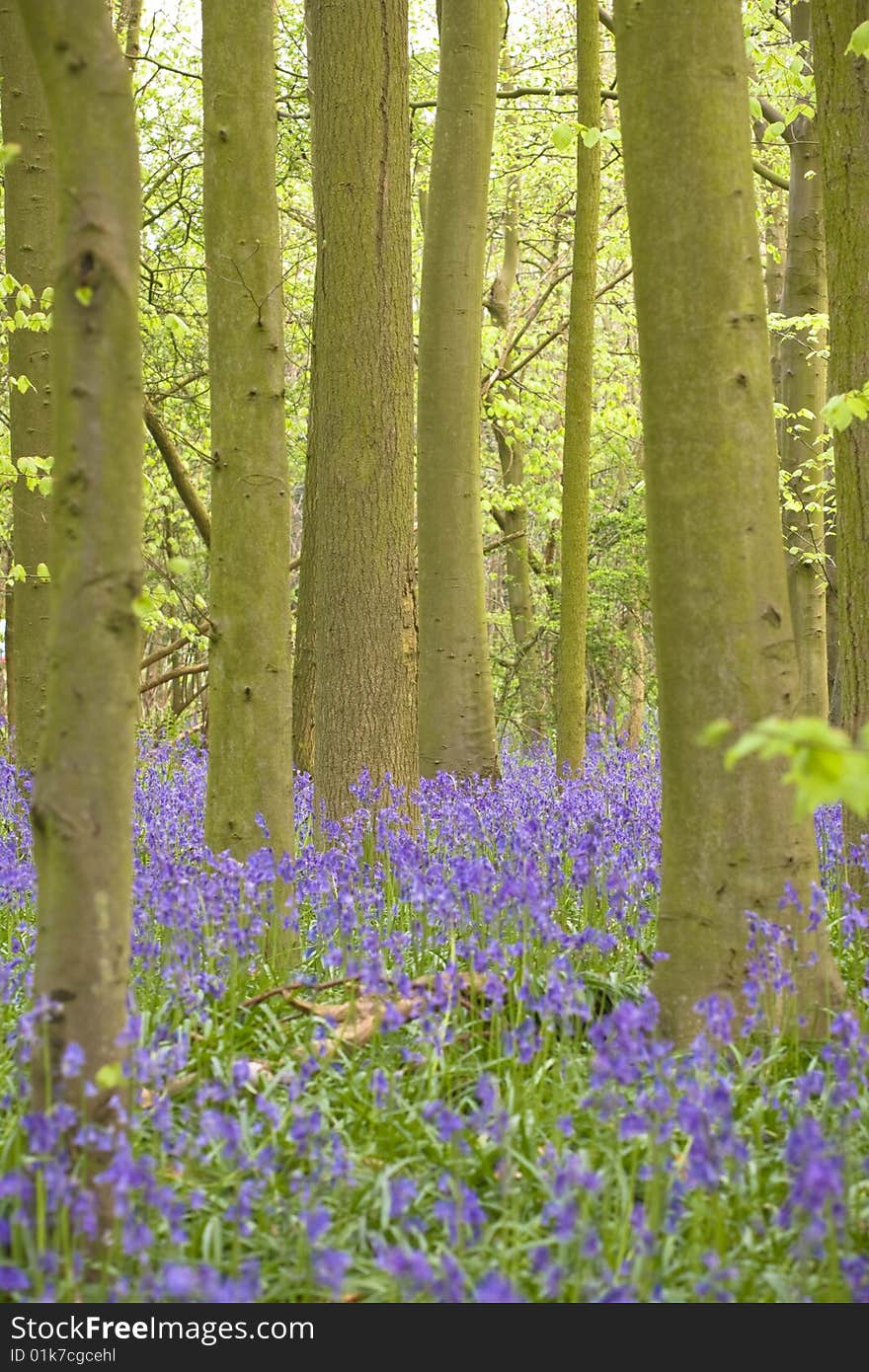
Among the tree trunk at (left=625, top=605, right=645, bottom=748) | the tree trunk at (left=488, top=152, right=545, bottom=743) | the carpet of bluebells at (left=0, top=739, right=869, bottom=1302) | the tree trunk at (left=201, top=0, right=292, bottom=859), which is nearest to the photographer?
the carpet of bluebells at (left=0, top=739, right=869, bottom=1302)

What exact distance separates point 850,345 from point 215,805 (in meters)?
3.20

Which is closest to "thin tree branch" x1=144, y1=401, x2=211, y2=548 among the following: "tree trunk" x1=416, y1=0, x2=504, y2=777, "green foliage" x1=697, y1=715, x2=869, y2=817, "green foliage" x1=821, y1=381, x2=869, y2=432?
"tree trunk" x1=416, y1=0, x2=504, y2=777

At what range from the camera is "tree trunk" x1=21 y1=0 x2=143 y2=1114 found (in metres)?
2.80

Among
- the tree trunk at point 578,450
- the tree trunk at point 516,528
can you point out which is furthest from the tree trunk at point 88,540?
the tree trunk at point 516,528

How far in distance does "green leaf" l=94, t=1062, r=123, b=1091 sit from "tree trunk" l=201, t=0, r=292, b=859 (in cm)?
239

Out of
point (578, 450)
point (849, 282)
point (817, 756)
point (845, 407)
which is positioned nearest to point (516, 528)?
point (578, 450)

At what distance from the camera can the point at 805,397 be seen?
A: 40.3ft

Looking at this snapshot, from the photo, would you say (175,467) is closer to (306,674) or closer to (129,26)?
(306,674)

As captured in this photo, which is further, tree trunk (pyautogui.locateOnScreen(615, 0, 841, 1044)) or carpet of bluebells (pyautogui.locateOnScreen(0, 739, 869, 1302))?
tree trunk (pyautogui.locateOnScreen(615, 0, 841, 1044))

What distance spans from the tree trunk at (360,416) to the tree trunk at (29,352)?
2.91 metres

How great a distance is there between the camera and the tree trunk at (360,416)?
6.46 metres

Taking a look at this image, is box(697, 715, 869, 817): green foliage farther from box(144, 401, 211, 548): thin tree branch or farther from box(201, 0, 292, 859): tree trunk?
box(144, 401, 211, 548): thin tree branch

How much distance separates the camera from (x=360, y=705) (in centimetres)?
647

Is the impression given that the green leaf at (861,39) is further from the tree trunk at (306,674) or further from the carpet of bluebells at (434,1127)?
the tree trunk at (306,674)
